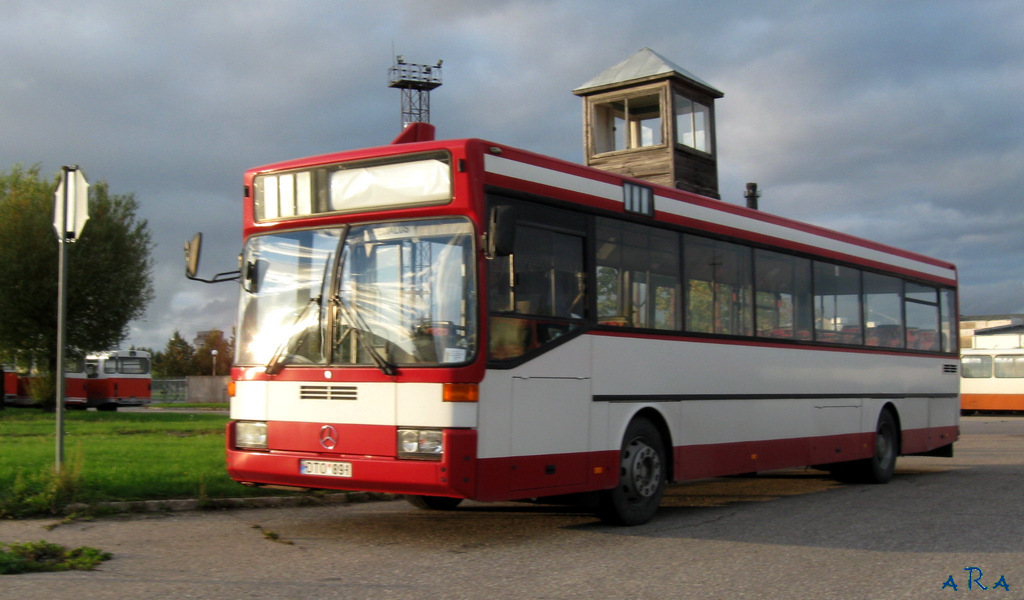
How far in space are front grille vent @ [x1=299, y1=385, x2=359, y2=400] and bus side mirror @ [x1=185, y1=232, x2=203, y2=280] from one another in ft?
5.40

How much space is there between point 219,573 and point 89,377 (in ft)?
144

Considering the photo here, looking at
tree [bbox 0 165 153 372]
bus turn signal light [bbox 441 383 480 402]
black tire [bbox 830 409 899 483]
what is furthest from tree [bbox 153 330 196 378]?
bus turn signal light [bbox 441 383 480 402]

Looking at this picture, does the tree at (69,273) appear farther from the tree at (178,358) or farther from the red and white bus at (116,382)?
the tree at (178,358)

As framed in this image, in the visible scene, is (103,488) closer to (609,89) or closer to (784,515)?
(784,515)

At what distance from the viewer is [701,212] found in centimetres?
1146

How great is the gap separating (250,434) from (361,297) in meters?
1.64

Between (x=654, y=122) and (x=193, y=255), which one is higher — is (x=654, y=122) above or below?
above

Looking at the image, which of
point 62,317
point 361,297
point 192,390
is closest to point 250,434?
point 361,297

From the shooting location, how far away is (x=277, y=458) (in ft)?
29.1

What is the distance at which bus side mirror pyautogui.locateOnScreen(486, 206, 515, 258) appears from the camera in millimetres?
7977

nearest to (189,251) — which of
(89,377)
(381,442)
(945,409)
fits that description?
(381,442)

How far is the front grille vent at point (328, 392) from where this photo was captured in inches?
336

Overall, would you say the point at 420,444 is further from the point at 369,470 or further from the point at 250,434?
the point at 250,434

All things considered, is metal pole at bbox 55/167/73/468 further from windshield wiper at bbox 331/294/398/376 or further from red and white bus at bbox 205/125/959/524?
windshield wiper at bbox 331/294/398/376
